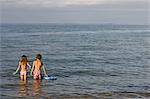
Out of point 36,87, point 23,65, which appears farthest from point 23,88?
point 23,65

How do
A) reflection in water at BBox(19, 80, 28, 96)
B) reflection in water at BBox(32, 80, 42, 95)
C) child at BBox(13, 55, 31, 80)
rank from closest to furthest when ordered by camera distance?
reflection in water at BBox(19, 80, 28, 96) < reflection in water at BBox(32, 80, 42, 95) < child at BBox(13, 55, 31, 80)

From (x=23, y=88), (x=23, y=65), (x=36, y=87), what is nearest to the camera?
(x=23, y=88)

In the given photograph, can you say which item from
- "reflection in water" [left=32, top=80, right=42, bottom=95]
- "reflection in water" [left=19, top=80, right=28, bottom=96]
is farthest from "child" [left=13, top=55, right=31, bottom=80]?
"reflection in water" [left=32, top=80, right=42, bottom=95]

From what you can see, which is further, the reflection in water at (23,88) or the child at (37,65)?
the child at (37,65)

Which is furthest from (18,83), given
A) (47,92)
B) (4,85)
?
(47,92)

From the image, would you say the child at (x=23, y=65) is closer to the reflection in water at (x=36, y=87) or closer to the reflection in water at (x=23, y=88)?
the reflection in water at (x=23, y=88)

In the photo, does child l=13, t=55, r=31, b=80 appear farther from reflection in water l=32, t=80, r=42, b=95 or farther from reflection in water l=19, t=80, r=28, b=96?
reflection in water l=32, t=80, r=42, b=95

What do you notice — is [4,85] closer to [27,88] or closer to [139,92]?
[27,88]

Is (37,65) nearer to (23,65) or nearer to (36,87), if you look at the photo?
(23,65)

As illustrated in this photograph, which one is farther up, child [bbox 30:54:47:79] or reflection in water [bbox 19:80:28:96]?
child [bbox 30:54:47:79]

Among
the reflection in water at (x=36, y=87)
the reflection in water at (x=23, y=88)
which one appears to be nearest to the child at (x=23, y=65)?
the reflection in water at (x=23, y=88)

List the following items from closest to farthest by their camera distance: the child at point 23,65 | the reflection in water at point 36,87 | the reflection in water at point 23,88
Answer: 1. the reflection in water at point 23,88
2. the reflection in water at point 36,87
3. the child at point 23,65

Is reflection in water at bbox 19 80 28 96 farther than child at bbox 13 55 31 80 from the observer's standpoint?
No

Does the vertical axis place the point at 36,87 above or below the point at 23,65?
below
